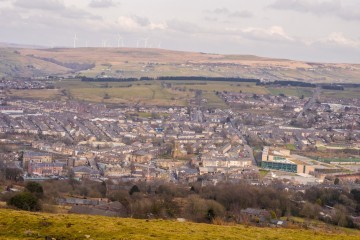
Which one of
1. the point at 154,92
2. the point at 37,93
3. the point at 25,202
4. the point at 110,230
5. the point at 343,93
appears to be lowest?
the point at 37,93

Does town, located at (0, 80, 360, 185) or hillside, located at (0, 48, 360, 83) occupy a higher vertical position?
hillside, located at (0, 48, 360, 83)

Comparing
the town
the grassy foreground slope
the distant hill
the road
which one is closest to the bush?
the grassy foreground slope

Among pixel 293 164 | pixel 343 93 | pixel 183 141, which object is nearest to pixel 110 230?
pixel 293 164

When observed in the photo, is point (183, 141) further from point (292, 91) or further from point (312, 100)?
point (292, 91)

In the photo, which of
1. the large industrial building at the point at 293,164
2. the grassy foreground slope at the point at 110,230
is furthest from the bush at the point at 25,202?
the large industrial building at the point at 293,164

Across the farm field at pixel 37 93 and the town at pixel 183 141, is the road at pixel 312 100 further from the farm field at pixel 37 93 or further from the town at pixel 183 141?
the farm field at pixel 37 93

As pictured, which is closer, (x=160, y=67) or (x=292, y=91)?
(x=292, y=91)

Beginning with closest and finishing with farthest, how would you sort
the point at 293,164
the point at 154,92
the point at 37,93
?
the point at 293,164 → the point at 37,93 → the point at 154,92

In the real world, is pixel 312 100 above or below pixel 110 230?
below

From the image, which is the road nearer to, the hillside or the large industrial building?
the hillside
